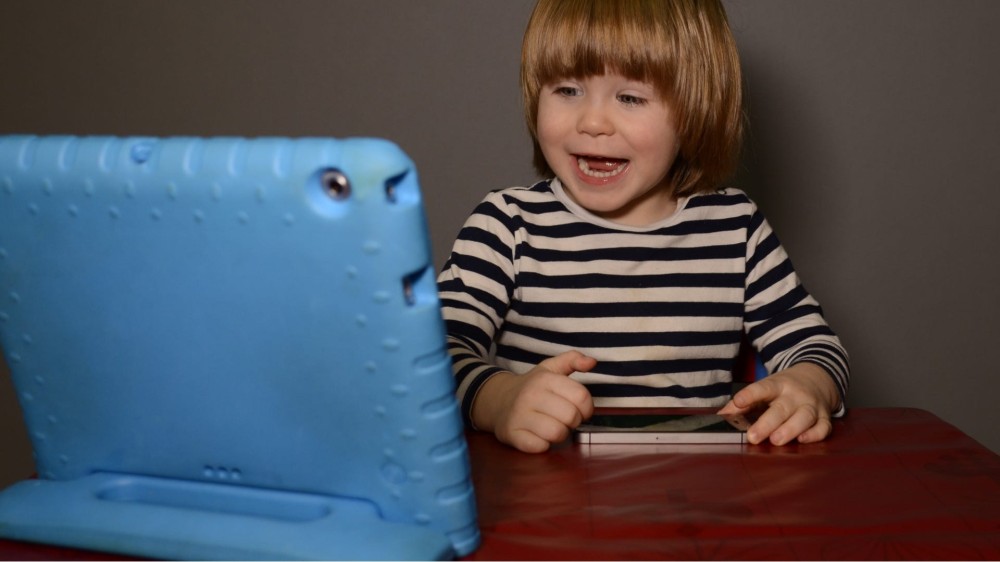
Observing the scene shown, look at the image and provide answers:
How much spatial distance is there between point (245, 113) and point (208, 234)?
5.18 ft

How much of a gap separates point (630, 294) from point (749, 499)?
54cm

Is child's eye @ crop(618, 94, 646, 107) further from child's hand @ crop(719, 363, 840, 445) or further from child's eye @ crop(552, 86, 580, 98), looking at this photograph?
child's hand @ crop(719, 363, 840, 445)

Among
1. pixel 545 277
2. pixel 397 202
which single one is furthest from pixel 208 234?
pixel 545 277

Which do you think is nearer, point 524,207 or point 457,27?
point 524,207

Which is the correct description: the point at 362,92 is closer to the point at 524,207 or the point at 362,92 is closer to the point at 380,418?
the point at 524,207

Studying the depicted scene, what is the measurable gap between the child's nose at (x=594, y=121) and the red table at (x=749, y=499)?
41 cm

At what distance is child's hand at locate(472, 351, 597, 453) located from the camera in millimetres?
852

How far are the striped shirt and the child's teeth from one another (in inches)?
2.7

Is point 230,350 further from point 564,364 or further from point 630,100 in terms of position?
point 630,100

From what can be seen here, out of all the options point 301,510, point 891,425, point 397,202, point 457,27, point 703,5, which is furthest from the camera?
point 457,27

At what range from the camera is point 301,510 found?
619 mm

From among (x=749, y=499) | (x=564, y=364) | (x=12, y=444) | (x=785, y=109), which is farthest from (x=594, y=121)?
(x=12, y=444)

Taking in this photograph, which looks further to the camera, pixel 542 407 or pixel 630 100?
pixel 630 100

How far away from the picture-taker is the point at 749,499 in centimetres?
73
